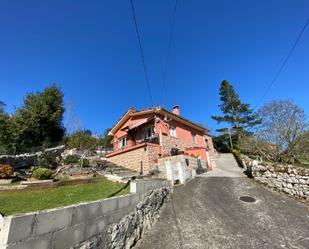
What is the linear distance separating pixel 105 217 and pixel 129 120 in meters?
16.1

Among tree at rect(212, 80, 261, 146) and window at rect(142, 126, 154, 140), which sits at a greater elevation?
tree at rect(212, 80, 261, 146)

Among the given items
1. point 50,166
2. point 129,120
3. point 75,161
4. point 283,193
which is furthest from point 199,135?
point 50,166

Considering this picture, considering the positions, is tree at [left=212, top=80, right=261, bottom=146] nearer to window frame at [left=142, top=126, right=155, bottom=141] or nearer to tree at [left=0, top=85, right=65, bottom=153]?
window frame at [left=142, top=126, right=155, bottom=141]

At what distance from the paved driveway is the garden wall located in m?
0.81

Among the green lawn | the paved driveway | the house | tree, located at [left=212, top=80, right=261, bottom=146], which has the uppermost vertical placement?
tree, located at [left=212, top=80, right=261, bottom=146]

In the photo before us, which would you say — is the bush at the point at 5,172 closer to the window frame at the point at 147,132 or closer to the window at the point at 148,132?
the window frame at the point at 147,132

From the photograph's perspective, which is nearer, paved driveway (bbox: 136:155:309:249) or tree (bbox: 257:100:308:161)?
paved driveway (bbox: 136:155:309:249)

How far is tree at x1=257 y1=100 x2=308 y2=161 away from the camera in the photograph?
1073cm

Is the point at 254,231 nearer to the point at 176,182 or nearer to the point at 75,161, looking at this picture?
the point at 176,182

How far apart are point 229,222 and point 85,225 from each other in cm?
526

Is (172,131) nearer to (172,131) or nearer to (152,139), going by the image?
(172,131)

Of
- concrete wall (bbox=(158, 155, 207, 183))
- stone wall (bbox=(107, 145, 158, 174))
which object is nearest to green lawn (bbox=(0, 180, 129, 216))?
concrete wall (bbox=(158, 155, 207, 183))

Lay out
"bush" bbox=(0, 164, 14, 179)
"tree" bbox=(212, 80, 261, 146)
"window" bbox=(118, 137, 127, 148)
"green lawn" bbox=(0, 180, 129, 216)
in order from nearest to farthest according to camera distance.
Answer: "green lawn" bbox=(0, 180, 129, 216)
"bush" bbox=(0, 164, 14, 179)
"window" bbox=(118, 137, 127, 148)
"tree" bbox=(212, 80, 261, 146)

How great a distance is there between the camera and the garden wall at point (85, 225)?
2.28m
